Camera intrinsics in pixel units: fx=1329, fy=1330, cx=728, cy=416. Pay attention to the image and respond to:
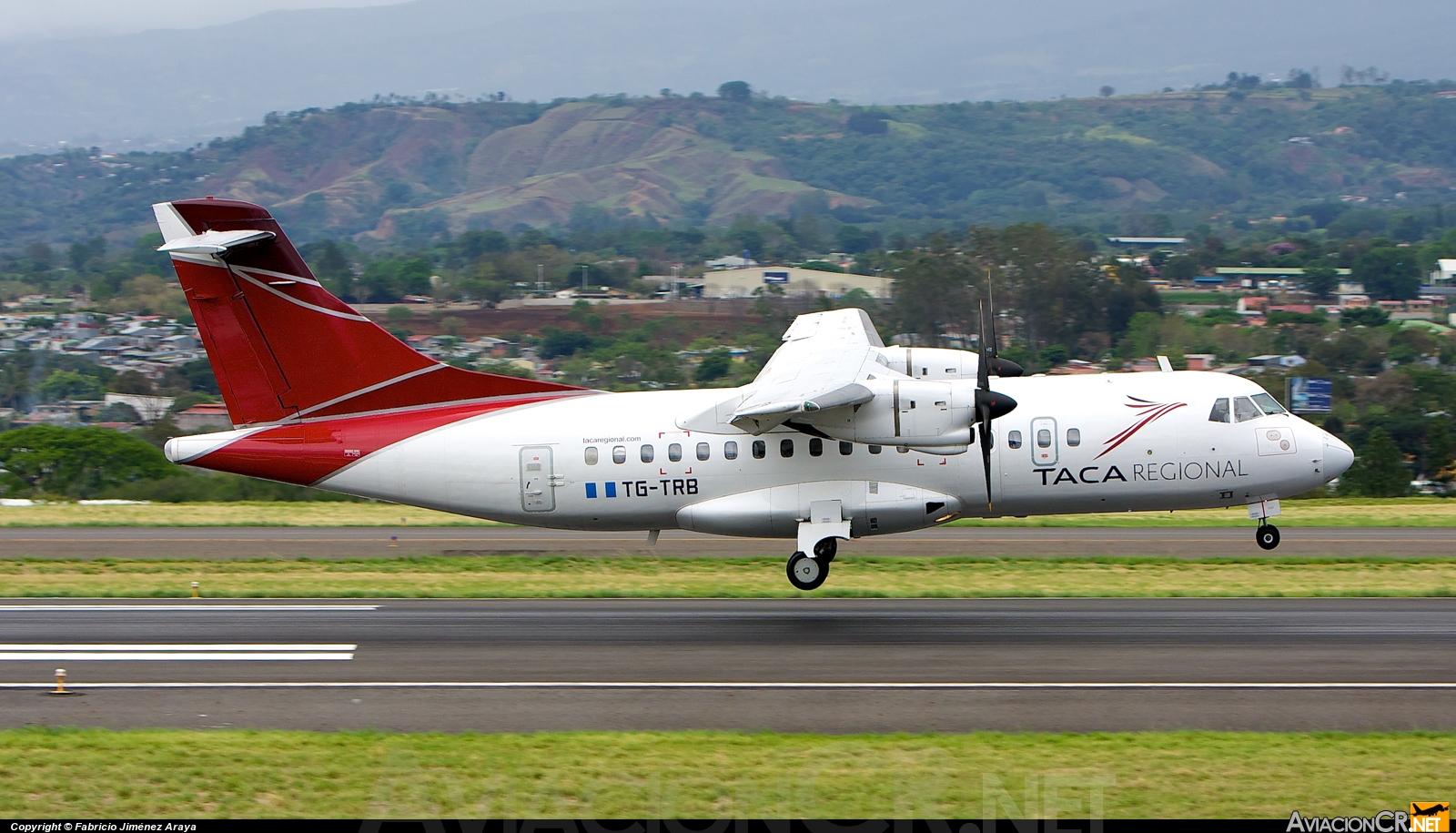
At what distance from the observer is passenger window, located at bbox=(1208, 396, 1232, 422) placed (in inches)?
903

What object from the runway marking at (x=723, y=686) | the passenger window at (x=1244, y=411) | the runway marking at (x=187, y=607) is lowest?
the runway marking at (x=187, y=607)

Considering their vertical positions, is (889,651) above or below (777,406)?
below

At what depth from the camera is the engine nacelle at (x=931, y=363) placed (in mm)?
24453

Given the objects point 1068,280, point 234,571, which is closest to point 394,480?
point 234,571

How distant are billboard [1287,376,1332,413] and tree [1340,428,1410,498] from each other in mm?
11009

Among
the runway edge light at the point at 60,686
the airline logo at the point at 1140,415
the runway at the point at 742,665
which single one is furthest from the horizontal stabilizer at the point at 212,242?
the airline logo at the point at 1140,415

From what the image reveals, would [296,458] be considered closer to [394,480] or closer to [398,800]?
[394,480]

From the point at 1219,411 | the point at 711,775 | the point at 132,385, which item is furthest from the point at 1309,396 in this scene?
the point at 132,385

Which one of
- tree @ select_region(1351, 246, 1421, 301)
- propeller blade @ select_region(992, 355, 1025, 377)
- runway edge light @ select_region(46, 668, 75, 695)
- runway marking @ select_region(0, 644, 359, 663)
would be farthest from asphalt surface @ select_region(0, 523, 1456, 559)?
tree @ select_region(1351, 246, 1421, 301)

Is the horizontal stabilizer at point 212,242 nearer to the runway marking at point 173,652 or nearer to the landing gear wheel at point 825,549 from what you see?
the runway marking at point 173,652

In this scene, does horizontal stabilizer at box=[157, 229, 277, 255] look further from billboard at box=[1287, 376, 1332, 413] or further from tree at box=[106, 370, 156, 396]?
tree at box=[106, 370, 156, 396]

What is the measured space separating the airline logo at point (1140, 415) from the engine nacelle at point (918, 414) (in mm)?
3798

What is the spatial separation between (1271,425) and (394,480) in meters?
15.3

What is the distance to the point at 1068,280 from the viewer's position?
272ft
